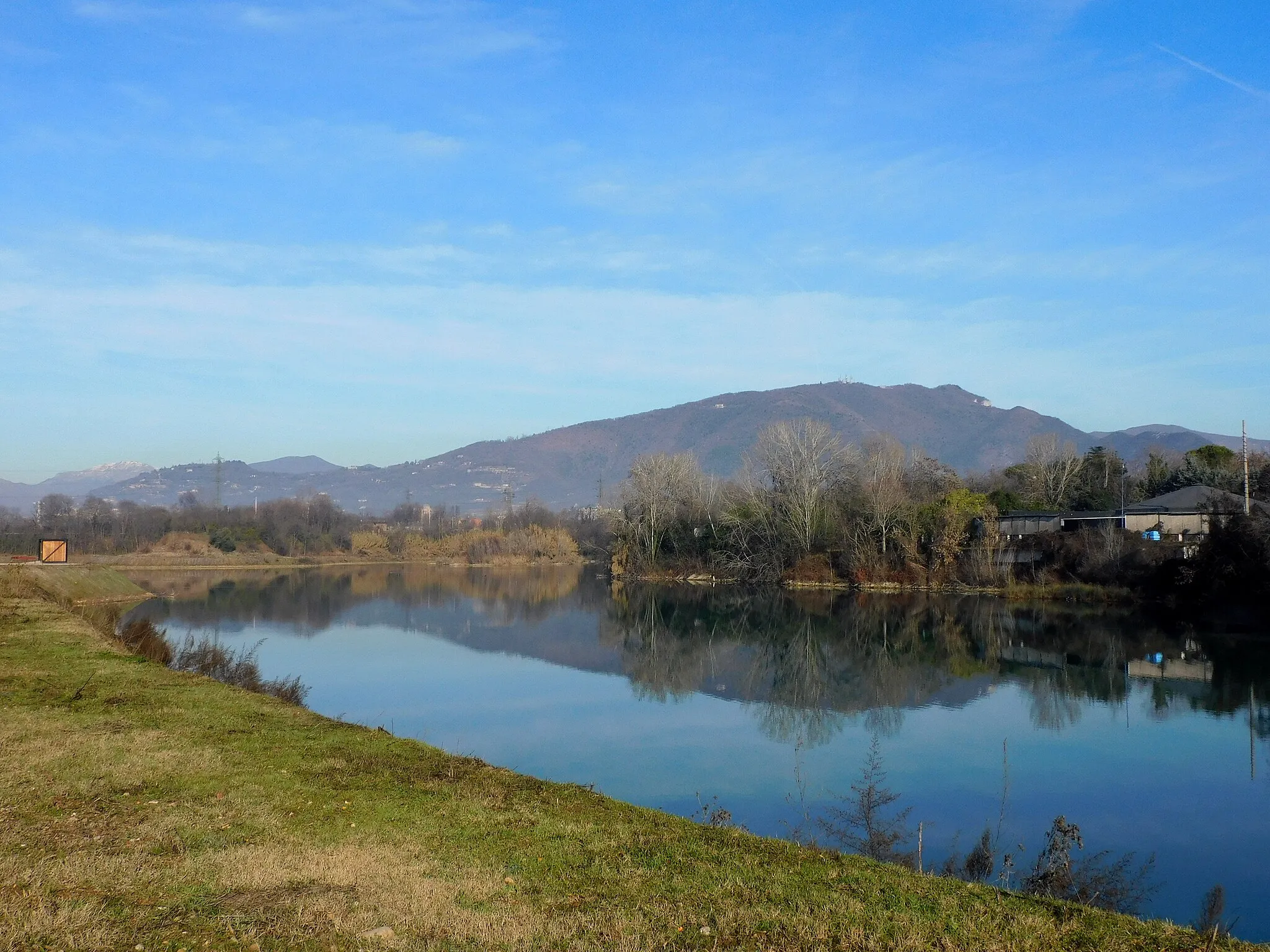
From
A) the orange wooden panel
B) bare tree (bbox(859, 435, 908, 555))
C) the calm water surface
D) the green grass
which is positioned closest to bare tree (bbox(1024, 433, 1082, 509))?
bare tree (bbox(859, 435, 908, 555))

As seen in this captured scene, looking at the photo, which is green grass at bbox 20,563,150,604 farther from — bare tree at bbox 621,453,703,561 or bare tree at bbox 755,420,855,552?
bare tree at bbox 755,420,855,552

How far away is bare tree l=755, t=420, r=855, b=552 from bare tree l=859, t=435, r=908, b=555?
6.95 feet

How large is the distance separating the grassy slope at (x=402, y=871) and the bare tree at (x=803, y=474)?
49236 millimetres

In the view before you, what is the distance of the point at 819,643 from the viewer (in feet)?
106

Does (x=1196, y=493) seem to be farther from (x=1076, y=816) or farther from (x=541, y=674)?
(x=1076, y=816)

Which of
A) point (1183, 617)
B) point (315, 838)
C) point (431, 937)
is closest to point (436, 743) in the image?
point (315, 838)

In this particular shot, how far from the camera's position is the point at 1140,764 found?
52.7 feet

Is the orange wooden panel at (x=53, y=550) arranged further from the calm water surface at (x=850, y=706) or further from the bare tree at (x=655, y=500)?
the bare tree at (x=655, y=500)

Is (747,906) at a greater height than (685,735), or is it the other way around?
(747,906)

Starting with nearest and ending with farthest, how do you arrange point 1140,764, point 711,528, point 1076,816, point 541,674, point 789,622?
point 1076,816, point 1140,764, point 541,674, point 789,622, point 711,528

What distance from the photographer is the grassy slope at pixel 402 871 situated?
589 centimetres

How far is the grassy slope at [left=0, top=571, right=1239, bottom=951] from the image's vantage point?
5.89m

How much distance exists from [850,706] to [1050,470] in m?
58.8

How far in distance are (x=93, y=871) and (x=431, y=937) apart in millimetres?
2573
